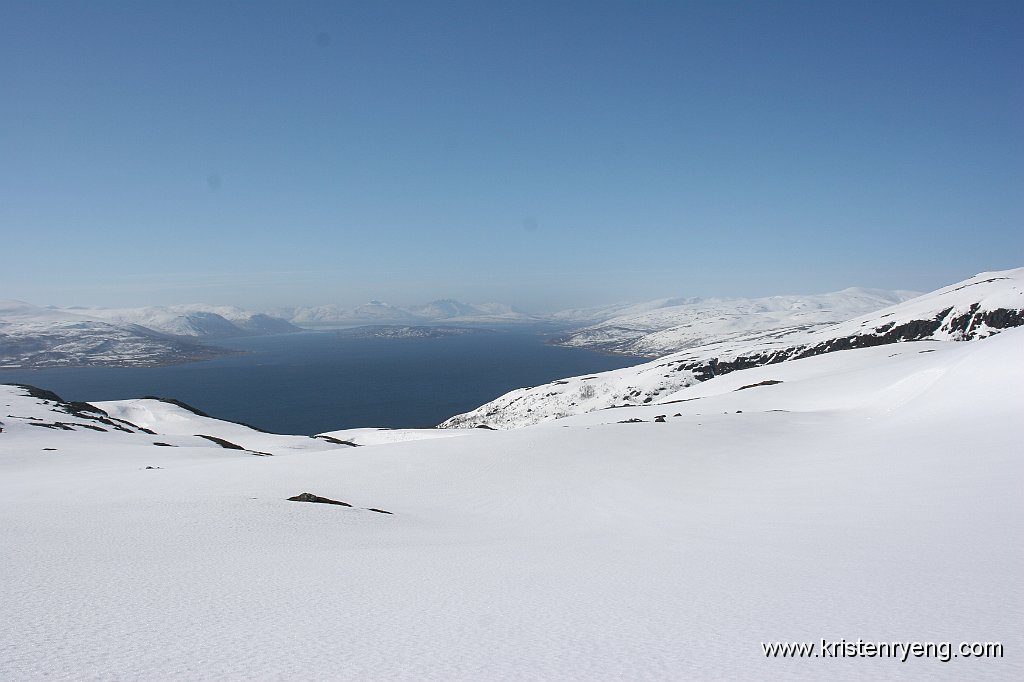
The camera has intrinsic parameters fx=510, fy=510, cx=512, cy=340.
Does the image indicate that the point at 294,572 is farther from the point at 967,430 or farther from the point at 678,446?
the point at 967,430

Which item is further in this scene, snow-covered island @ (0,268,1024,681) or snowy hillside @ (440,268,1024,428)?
snowy hillside @ (440,268,1024,428)

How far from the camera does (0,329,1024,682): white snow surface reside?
4.80 metres

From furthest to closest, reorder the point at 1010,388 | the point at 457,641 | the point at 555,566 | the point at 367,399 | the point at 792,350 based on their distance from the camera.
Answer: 1. the point at 367,399
2. the point at 792,350
3. the point at 1010,388
4. the point at 555,566
5. the point at 457,641

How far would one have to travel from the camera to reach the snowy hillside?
93.6m

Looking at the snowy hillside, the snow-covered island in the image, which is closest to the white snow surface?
the snow-covered island

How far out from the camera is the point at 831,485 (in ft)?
52.7

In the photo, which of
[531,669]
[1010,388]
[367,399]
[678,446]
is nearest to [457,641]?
[531,669]

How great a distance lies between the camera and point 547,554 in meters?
9.59

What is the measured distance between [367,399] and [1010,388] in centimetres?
14936

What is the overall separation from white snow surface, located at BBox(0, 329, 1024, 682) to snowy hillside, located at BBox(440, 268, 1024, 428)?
83.3 meters

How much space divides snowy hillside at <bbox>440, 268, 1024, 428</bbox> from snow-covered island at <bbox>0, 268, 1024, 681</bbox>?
8175 centimetres

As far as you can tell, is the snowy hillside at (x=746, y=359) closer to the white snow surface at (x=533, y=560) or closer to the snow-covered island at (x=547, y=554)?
the snow-covered island at (x=547, y=554)

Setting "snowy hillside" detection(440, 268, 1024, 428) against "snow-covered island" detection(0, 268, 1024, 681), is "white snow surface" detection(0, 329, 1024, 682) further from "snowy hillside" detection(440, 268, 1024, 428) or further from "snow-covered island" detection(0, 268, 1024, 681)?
"snowy hillside" detection(440, 268, 1024, 428)

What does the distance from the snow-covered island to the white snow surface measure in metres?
0.05
